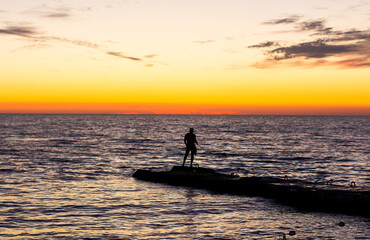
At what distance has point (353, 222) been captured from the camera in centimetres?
1483

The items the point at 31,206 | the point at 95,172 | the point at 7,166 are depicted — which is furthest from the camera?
the point at 7,166

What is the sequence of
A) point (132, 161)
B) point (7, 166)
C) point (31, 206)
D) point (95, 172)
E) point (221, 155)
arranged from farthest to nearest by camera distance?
point (221, 155), point (132, 161), point (7, 166), point (95, 172), point (31, 206)

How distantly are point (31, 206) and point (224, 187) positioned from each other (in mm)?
9621

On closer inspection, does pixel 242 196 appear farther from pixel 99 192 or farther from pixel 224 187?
pixel 99 192

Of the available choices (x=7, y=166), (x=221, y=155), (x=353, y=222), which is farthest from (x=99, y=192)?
(x=221, y=155)

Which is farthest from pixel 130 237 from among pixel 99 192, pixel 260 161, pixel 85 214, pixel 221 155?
pixel 221 155

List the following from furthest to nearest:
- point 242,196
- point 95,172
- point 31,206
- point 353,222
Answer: point 95,172 → point 242,196 → point 31,206 → point 353,222

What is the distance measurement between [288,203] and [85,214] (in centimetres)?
889

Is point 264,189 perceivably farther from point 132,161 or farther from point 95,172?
point 132,161

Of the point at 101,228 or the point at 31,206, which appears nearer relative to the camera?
the point at 101,228

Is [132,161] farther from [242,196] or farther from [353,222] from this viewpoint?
[353,222]

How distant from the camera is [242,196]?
19812mm

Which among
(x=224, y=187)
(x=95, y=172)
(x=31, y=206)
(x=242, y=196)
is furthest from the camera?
(x=95, y=172)

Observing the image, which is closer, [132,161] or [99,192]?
[99,192]
